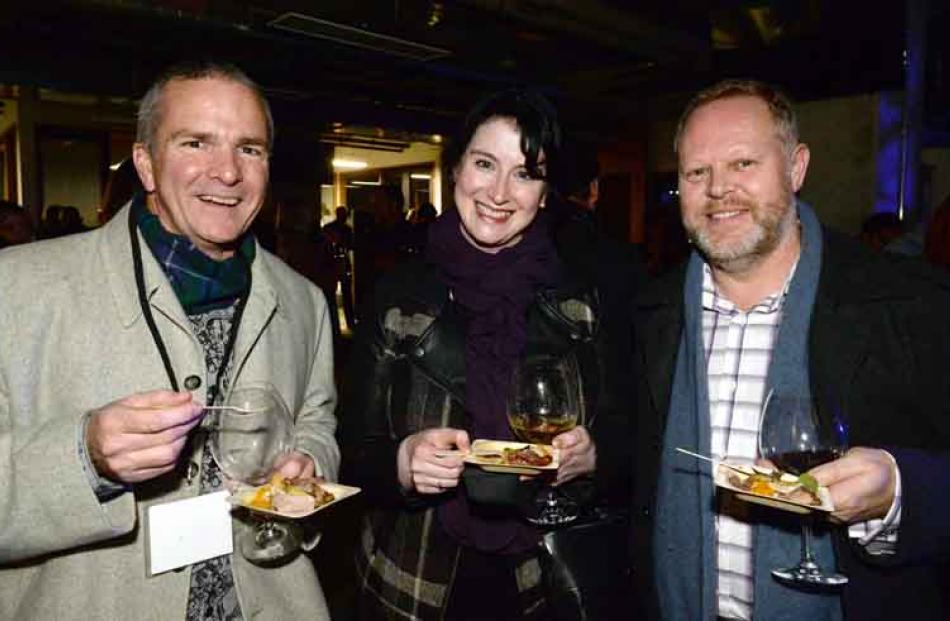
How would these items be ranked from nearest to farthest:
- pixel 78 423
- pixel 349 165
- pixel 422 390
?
pixel 78 423
pixel 422 390
pixel 349 165

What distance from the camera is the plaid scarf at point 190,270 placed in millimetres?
1738

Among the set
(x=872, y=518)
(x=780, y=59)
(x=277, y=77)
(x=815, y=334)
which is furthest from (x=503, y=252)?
(x=780, y=59)

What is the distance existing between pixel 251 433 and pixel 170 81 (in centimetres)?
100

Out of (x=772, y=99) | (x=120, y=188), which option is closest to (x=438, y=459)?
(x=772, y=99)

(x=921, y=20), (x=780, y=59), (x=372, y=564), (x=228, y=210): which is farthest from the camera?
(x=780, y=59)

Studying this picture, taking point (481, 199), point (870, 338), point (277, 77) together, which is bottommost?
point (870, 338)

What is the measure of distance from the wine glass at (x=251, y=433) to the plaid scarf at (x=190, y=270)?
15.6 inches

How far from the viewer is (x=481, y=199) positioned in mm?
2158

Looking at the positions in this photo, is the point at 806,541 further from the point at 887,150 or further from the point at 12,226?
the point at 887,150

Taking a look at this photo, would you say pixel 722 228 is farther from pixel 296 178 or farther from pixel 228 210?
pixel 296 178

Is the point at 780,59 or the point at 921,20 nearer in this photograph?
the point at 921,20

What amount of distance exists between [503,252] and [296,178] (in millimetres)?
11408

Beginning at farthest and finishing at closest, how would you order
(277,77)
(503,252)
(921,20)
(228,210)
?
(277,77)
(921,20)
(503,252)
(228,210)

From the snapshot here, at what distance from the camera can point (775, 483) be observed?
4.74 feet
